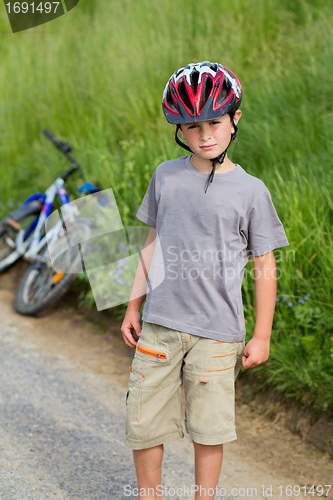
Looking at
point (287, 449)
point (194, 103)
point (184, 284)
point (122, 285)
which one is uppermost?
point (194, 103)

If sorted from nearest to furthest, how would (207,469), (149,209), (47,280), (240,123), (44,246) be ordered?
(207,469) < (149,209) < (240,123) < (47,280) < (44,246)

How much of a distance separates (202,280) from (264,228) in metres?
0.29

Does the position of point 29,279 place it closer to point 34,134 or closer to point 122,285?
point 122,285

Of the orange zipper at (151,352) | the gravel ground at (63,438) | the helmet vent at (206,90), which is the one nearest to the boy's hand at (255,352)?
the orange zipper at (151,352)

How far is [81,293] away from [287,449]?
236 cm

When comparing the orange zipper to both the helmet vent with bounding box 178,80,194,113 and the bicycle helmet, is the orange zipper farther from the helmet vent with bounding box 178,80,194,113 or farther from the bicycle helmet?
the helmet vent with bounding box 178,80,194,113

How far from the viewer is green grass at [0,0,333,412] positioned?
3422 millimetres

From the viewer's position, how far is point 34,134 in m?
6.27

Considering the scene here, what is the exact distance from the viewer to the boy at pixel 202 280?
199cm

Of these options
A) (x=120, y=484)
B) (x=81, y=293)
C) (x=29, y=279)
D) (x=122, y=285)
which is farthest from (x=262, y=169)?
(x=120, y=484)

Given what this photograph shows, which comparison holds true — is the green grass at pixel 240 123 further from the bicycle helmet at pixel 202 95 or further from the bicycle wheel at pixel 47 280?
the bicycle helmet at pixel 202 95

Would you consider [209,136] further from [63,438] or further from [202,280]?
[63,438]

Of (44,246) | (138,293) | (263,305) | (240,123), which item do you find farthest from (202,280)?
(44,246)

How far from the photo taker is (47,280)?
5.03 metres
